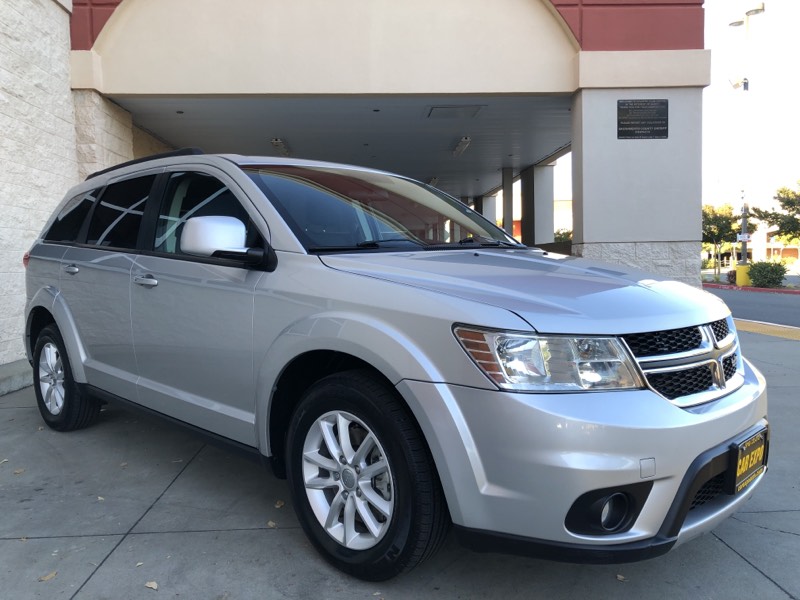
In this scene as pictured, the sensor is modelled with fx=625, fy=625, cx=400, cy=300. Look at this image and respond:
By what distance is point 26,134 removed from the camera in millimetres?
7094

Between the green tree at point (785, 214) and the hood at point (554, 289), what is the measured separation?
111ft

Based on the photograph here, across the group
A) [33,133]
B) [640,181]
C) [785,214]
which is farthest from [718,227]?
Answer: [33,133]

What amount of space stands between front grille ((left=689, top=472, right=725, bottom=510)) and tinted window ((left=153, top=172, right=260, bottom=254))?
2.33m

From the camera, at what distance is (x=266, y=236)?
2889 mm

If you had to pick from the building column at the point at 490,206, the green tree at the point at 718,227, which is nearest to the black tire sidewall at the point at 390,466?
the building column at the point at 490,206

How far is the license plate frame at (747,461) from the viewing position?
226 cm

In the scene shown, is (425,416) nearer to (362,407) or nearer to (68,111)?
(362,407)

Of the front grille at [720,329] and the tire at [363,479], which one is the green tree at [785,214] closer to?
the front grille at [720,329]

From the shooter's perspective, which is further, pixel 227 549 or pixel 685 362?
pixel 227 549

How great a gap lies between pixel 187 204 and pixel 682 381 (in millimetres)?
2662

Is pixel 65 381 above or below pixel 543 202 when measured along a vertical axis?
below

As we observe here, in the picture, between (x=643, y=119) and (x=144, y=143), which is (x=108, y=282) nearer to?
(x=643, y=119)

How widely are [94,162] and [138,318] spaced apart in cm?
591

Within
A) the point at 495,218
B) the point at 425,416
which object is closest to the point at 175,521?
the point at 425,416
